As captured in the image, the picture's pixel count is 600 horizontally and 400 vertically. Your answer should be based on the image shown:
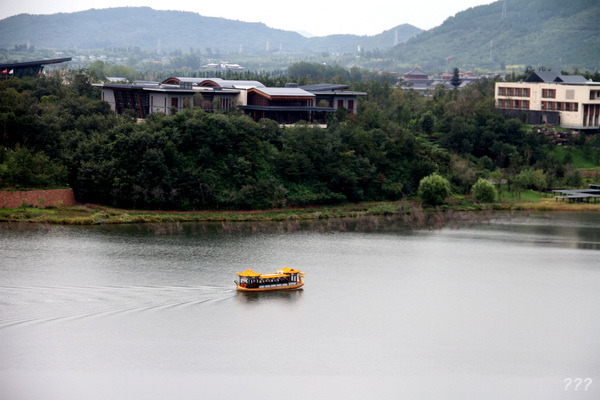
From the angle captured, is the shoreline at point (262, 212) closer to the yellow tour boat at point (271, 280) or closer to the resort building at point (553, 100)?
the yellow tour boat at point (271, 280)

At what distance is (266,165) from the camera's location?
41969 millimetres

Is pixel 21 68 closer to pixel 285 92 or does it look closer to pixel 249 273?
pixel 285 92

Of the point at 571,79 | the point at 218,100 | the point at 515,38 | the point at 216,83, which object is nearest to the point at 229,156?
the point at 218,100

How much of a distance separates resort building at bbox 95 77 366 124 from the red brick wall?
9.22 meters

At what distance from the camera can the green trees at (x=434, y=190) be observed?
41.8 m

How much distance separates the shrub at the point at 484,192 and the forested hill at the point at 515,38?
259 feet

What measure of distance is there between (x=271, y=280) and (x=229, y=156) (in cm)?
1521

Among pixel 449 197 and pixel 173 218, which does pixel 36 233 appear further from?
pixel 449 197

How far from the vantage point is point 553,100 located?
56.9 metres

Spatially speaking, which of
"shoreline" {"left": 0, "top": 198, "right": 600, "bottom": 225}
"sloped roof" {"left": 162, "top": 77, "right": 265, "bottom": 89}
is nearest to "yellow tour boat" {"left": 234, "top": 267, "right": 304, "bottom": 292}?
"shoreline" {"left": 0, "top": 198, "right": 600, "bottom": 225}

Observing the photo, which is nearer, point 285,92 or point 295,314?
point 295,314
